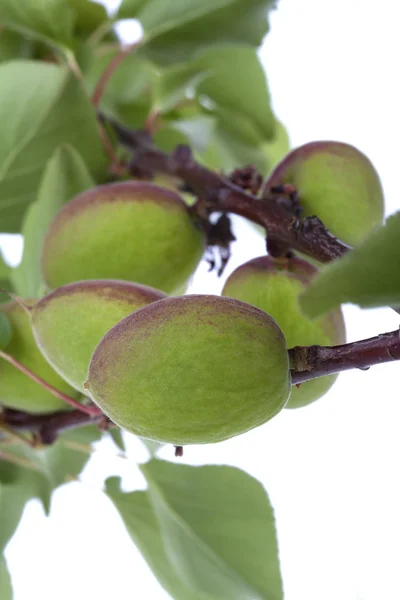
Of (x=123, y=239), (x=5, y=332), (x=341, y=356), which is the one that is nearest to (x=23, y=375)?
(x=5, y=332)

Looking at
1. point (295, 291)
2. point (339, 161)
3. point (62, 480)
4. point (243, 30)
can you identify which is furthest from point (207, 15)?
point (62, 480)

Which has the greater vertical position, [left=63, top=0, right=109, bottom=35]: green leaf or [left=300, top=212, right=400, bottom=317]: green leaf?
[left=63, top=0, right=109, bottom=35]: green leaf

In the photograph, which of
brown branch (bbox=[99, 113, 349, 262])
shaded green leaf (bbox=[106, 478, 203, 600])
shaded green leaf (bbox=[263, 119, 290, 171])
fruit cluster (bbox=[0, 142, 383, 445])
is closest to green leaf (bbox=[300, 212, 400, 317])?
fruit cluster (bbox=[0, 142, 383, 445])

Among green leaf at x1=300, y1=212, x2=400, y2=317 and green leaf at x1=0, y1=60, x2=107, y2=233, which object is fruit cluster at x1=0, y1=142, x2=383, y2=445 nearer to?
green leaf at x1=300, y1=212, x2=400, y2=317

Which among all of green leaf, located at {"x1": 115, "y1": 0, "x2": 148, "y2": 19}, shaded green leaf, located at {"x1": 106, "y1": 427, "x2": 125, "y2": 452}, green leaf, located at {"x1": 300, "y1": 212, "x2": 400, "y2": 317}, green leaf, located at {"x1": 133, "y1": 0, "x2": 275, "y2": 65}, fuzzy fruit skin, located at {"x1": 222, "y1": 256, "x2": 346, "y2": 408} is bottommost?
green leaf, located at {"x1": 300, "y1": 212, "x2": 400, "y2": 317}

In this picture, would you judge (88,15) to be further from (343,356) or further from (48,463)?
(343,356)

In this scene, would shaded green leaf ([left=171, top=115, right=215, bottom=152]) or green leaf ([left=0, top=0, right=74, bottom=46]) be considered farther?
shaded green leaf ([left=171, top=115, right=215, bottom=152])

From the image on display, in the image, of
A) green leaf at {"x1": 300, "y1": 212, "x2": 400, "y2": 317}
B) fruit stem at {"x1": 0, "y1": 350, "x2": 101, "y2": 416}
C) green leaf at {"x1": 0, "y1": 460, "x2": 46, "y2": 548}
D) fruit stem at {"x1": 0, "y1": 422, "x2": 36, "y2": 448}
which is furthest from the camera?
green leaf at {"x1": 0, "y1": 460, "x2": 46, "y2": 548}
